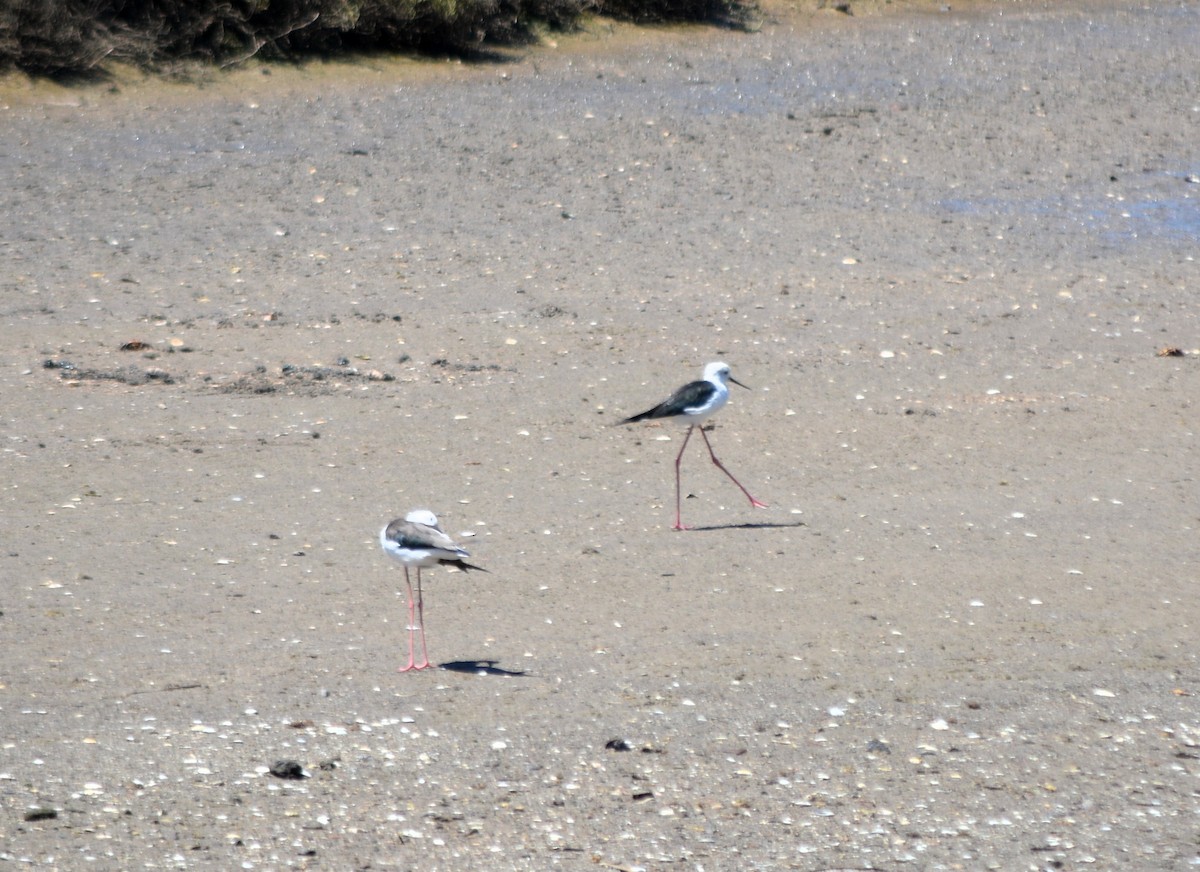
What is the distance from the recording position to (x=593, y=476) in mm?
9164

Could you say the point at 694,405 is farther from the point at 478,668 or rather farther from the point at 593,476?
the point at 478,668

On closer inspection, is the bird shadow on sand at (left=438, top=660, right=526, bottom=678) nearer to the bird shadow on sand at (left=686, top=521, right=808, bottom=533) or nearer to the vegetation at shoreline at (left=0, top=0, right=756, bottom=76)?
the bird shadow on sand at (left=686, top=521, right=808, bottom=533)

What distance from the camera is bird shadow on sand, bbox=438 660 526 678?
6508 millimetres

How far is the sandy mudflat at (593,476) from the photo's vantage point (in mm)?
5582

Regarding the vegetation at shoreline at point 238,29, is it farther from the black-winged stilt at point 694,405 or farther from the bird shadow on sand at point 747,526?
the bird shadow on sand at point 747,526

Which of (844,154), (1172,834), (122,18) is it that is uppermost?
(122,18)

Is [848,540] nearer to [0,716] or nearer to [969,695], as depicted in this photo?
[969,695]

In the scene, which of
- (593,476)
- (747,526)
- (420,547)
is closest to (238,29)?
(593,476)

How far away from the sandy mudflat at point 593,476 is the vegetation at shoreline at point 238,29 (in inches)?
20.1

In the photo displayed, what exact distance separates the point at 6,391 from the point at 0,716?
4612mm

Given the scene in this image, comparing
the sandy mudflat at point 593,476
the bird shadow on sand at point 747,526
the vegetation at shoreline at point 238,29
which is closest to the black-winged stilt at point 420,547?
the sandy mudflat at point 593,476

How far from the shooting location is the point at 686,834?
535 centimetres

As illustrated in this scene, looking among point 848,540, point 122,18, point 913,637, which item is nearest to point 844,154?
point 122,18

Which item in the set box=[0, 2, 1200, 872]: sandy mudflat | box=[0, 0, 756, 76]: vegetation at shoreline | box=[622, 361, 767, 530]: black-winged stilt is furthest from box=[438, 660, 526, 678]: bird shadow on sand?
box=[0, 0, 756, 76]: vegetation at shoreline
